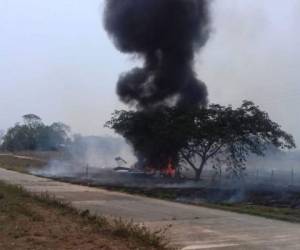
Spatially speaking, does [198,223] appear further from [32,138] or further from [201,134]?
[32,138]

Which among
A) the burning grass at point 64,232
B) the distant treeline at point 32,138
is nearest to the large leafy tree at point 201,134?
the burning grass at point 64,232

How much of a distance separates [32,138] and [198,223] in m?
65.2

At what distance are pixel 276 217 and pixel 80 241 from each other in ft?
22.2

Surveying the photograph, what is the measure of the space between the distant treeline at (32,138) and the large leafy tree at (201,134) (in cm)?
4306

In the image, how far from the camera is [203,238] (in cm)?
1140

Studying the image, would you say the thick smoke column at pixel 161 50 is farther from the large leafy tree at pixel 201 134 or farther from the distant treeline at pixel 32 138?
the distant treeline at pixel 32 138

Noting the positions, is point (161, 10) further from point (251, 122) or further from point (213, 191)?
point (213, 191)

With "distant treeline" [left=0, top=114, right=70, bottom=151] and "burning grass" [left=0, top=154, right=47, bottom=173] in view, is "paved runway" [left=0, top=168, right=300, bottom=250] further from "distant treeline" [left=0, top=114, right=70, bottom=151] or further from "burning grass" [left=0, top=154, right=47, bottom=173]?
"distant treeline" [left=0, top=114, right=70, bottom=151]

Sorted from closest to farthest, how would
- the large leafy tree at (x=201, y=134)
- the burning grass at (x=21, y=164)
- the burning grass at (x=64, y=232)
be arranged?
the burning grass at (x=64, y=232)
the large leafy tree at (x=201, y=134)
the burning grass at (x=21, y=164)

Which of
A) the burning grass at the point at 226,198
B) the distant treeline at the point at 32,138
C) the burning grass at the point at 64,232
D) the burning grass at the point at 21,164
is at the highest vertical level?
the distant treeline at the point at 32,138

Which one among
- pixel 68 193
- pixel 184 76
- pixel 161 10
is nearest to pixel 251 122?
pixel 184 76

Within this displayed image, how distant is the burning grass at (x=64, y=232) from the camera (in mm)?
9594

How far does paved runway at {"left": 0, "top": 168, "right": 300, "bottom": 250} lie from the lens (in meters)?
11.0

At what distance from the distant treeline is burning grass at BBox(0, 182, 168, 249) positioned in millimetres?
60804
